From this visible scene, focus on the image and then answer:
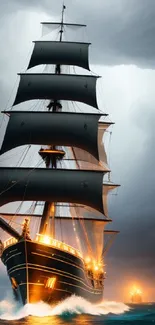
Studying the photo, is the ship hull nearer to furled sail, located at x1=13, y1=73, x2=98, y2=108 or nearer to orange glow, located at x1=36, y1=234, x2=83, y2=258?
orange glow, located at x1=36, y1=234, x2=83, y2=258

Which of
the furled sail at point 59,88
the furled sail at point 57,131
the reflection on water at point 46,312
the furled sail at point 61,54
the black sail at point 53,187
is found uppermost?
the furled sail at point 61,54

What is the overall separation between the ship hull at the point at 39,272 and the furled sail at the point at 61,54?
26759 millimetres

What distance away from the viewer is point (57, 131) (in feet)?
181

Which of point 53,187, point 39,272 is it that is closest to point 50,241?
point 39,272

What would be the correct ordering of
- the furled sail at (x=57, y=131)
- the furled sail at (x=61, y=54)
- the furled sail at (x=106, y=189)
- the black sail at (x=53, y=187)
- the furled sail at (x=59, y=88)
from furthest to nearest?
the furled sail at (x=106, y=189) → the furled sail at (x=61, y=54) → the furled sail at (x=59, y=88) → the furled sail at (x=57, y=131) → the black sail at (x=53, y=187)

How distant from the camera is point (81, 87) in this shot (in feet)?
192

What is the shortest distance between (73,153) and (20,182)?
13142 mm

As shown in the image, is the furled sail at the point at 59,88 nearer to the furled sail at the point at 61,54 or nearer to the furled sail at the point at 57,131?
the furled sail at the point at 61,54

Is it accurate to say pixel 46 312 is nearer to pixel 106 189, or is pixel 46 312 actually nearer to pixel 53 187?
pixel 53 187

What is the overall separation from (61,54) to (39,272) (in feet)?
101

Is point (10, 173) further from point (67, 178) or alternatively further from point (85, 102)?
point (85, 102)

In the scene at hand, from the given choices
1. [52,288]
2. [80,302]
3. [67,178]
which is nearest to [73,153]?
[67,178]

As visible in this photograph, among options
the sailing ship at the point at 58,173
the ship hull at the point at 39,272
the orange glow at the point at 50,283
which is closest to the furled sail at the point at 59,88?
the sailing ship at the point at 58,173

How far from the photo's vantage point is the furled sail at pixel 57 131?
55.0m
